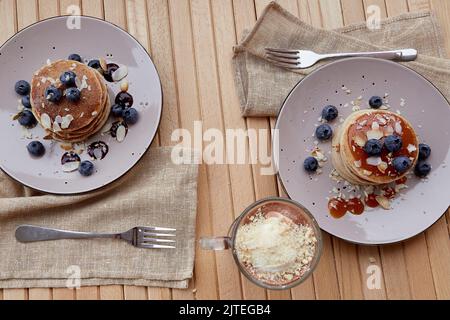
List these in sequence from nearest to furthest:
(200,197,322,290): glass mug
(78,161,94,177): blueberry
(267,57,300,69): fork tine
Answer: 1. (200,197,322,290): glass mug
2. (78,161,94,177): blueberry
3. (267,57,300,69): fork tine

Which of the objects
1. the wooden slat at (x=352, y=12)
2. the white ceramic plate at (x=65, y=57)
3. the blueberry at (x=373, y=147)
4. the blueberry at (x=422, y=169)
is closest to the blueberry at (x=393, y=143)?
the blueberry at (x=373, y=147)

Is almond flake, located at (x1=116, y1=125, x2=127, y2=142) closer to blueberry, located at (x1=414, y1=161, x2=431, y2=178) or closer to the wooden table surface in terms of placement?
the wooden table surface

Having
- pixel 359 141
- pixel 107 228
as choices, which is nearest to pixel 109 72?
pixel 107 228

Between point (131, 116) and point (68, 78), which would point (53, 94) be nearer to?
point (68, 78)

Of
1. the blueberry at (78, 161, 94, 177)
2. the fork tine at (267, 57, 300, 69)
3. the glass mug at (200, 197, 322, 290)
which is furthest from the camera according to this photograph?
the fork tine at (267, 57, 300, 69)

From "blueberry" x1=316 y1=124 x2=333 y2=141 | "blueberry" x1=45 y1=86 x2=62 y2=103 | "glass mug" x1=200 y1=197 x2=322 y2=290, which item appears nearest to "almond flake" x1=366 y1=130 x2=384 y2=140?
"blueberry" x1=316 y1=124 x2=333 y2=141

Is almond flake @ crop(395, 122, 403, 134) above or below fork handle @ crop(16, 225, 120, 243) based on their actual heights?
above

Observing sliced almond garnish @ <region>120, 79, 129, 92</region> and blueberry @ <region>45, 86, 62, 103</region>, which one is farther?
A: sliced almond garnish @ <region>120, 79, 129, 92</region>

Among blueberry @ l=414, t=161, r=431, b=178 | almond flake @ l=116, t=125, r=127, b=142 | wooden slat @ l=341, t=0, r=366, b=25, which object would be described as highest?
wooden slat @ l=341, t=0, r=366, b=25
